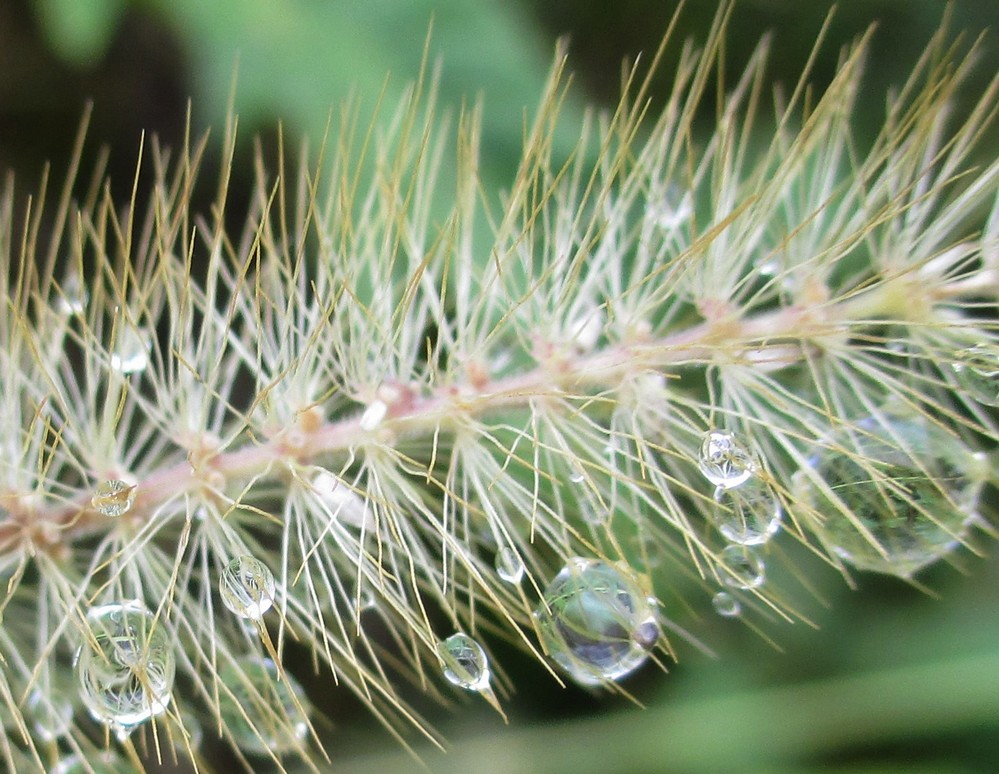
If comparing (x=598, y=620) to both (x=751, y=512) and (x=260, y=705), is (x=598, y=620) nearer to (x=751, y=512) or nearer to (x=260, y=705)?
(x=751, y=512)

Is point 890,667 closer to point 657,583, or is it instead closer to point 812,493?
point 657,583

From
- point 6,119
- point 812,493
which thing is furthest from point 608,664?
point 6,119

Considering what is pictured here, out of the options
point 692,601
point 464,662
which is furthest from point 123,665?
point 692,601

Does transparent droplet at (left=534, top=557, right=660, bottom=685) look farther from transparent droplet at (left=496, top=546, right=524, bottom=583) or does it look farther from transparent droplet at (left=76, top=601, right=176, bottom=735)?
transparent droplet at (left=76, top=601, right=176, bottom=735)

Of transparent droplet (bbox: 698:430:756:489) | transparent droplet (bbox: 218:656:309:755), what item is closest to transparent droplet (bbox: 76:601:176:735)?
transparent droplet (bbox: 218:656:309:755)

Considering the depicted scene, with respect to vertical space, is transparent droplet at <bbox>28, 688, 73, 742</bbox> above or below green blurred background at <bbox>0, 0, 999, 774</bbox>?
below

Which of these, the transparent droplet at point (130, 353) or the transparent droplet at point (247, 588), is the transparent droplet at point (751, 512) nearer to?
the transparent droplet at point (247, 588)
